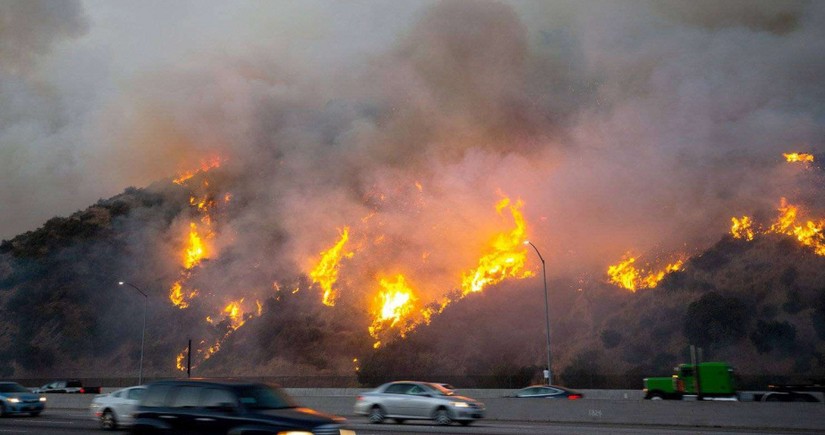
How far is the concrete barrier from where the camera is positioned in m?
23.3

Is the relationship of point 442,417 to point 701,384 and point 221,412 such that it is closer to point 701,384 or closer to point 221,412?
point 221,412

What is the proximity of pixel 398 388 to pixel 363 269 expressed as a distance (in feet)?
209

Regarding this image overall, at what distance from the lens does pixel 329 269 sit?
91500 mm

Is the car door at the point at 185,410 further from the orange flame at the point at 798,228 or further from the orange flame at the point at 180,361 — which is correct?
the orange flame at the point at 180,361

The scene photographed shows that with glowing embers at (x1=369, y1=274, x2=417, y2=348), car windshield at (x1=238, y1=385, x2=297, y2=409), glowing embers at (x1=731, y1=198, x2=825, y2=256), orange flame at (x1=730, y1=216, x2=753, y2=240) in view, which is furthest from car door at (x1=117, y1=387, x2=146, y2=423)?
orange flame at (x1=730, y1=216, x2=753, y2=240)

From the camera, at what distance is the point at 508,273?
8444 centimetres

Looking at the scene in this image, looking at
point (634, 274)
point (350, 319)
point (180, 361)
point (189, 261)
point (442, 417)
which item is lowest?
point (442, 417)

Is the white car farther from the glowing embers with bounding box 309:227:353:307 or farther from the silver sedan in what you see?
the glowing embers with bounding box 309:227:353:307

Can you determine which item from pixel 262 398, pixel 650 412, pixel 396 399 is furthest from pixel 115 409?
pixel 650 412

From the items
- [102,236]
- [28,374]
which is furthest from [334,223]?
[28,374]

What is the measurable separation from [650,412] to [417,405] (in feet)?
27.6

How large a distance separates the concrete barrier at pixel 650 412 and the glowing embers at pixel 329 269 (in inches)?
2243

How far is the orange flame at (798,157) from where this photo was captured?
3073 inches

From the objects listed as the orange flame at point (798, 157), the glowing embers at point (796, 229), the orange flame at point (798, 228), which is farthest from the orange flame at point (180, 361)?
the orange flame at point (798, 157)
